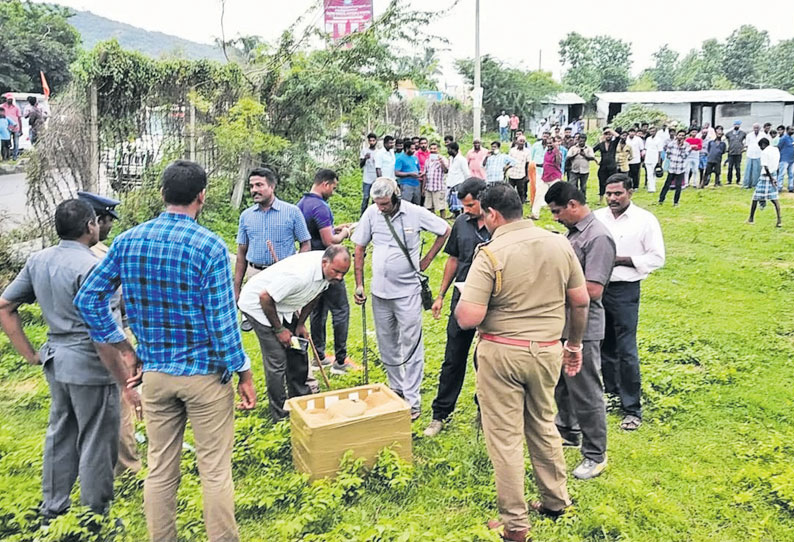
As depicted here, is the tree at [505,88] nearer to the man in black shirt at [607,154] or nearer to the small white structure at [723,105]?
the small white structure at [723,105]

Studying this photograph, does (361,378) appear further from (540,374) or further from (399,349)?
(540,374)

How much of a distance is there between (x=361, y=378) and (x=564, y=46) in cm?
5704

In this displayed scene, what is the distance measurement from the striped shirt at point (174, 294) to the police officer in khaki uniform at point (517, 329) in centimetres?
125

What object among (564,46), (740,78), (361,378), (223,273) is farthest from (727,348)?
(740,78)

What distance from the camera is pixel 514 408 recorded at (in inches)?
144

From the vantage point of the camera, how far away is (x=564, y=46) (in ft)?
188

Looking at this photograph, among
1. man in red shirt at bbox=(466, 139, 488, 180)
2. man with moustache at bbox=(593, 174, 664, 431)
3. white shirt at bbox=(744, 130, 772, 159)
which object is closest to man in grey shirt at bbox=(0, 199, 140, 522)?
man with moustache at bbox=(593, 174, 664, 431)

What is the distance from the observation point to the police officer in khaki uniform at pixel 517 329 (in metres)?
3.55

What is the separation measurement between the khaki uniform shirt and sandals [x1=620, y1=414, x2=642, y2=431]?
6.10 feet

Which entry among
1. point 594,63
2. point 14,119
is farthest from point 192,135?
point 594,63

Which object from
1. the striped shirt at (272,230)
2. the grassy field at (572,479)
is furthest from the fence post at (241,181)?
the striped shirt at (272,230)

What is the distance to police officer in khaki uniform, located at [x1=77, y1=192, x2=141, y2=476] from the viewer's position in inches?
164

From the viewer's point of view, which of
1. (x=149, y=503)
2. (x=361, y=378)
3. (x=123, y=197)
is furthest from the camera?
(x=123, y=197)

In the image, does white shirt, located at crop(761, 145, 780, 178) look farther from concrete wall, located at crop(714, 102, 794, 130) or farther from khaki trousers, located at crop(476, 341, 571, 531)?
concrete wall, located at crop(714, 102, 794, 130)
